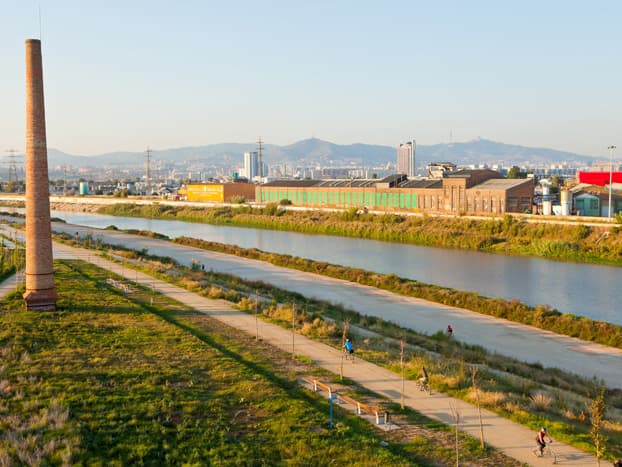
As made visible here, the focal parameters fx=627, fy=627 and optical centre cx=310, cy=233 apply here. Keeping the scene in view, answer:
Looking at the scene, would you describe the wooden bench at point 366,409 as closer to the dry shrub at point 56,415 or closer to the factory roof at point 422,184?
the dry shrub at point 56,415

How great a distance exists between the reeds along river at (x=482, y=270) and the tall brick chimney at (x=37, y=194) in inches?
737

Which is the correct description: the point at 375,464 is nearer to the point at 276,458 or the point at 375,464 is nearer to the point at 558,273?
the point at 276,458

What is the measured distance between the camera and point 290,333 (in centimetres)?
1808

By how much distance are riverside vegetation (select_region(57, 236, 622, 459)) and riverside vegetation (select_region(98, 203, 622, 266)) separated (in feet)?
73.5

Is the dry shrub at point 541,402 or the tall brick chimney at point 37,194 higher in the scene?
the tall brick chimney at point 37,194

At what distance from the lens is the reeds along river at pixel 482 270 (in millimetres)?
27500

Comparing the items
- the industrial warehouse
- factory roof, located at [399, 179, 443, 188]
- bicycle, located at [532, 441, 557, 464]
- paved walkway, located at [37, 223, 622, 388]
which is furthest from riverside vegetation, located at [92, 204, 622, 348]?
bicycle, located at [532, 441, 557, 464]

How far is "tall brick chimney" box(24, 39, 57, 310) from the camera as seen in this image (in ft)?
61.8

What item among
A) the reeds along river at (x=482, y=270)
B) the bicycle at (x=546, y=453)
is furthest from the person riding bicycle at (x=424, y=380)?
the reeds along river at (x=482, y=270)

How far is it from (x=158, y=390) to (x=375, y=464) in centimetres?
503

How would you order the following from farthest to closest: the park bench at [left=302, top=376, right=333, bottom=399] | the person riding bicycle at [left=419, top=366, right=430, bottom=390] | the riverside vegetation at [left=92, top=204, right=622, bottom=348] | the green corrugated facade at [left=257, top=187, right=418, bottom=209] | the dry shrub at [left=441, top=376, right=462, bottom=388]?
the green corrugated facade at [left=257, top=187, right=418, bottom=209], the riverside vegetation at [left=92, top=204, right=622, bottom=348], the dry shrub at [left=441, top=376, right=462, bottom=388], the person riding bicycle at [left=419, top=366, right=430, bottom=390], the park bench at [left=302, top=376, right=333, bottom=399]

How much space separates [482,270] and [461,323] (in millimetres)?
13736

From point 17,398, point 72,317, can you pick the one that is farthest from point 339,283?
point 17,398

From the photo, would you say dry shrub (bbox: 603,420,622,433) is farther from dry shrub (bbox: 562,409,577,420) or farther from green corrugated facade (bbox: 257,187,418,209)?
green corrugated facade (bbox: 257,187,418,209)
